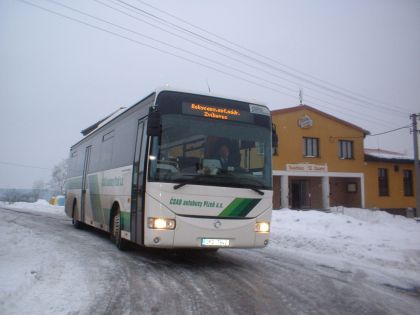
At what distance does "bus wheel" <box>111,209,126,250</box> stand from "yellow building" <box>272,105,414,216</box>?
23326 millimetres

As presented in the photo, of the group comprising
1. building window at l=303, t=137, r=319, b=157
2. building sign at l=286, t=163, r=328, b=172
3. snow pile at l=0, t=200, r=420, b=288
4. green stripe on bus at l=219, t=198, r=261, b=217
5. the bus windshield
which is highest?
building window at l=303, t=137, r=319, b=157

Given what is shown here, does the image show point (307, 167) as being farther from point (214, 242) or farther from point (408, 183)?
point (214, 242)

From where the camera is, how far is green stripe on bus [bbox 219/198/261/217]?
25.9 feet

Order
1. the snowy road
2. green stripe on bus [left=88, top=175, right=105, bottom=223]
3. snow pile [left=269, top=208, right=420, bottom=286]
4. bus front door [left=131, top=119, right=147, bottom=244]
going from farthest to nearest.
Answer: green stripe on bus [left=88, top=175, right=105, bottom=223]
snow pile [left=269, top=208, right=420, bottom=286]
bus front door [left=131, top=119, right=147, bottom=244]
the snowy road

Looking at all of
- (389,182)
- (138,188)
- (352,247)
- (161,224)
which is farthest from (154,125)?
(389,182)

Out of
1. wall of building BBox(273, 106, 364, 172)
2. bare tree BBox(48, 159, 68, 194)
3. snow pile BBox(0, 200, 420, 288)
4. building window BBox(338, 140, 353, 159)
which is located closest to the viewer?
snow pile BBox(0, 200, 420, 288)

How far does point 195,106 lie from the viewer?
817cm

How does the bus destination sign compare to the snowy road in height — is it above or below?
above

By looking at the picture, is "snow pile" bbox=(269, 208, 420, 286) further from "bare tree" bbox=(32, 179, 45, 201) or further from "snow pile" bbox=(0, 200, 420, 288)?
"bare tree" bbox=(32, 179, 45, 201)

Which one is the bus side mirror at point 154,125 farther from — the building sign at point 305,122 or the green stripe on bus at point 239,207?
the building sign at point 305,122

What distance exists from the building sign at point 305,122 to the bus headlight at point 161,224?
28.4 metres

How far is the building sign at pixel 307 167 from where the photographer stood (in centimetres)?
3354

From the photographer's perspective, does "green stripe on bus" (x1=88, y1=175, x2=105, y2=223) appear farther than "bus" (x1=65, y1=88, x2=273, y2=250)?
Yes

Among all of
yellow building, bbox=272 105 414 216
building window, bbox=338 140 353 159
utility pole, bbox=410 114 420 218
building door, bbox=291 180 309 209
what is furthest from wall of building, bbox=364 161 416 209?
utility pole, bbox=410 114 420 218
